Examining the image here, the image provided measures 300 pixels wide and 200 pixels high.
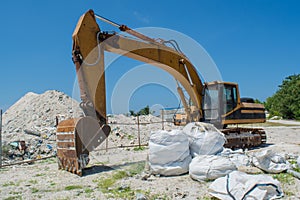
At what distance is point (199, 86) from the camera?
8.55 m

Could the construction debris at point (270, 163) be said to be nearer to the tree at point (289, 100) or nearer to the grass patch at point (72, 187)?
the grass patch at point (72, 187)

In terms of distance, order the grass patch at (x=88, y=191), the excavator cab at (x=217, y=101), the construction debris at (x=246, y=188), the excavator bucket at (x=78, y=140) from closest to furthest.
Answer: the construction debris at (x=246, y=188)
the grass patch at (x=88, y=191)
the excavator bucket at (x=78, y=140)
the excavator cab at (x=217, y=101)

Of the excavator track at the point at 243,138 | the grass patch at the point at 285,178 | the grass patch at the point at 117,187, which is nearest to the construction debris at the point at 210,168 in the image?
the grass patch at the point at 285,178

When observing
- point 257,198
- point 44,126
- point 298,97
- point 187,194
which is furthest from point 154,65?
point 298,97

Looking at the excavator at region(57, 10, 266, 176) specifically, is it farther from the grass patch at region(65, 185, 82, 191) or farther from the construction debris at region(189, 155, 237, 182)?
the construction debris at region(189, 155, 237, 182)

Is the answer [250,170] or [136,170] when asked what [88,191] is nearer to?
[136,170]

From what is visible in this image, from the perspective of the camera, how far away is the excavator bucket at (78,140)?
5.36 meters

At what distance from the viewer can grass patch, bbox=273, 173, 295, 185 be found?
3.86 metres

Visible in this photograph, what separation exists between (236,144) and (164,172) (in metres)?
4.27

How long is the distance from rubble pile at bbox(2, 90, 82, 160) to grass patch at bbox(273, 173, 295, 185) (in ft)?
23.9

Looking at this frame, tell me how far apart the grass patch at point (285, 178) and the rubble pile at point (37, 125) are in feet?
23.9

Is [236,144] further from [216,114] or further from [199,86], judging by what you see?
[199,86]

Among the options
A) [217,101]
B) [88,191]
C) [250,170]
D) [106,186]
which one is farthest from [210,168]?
[217,101]

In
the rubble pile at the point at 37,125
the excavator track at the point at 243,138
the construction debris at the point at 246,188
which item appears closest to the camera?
the construction debris at the point at 246,188
